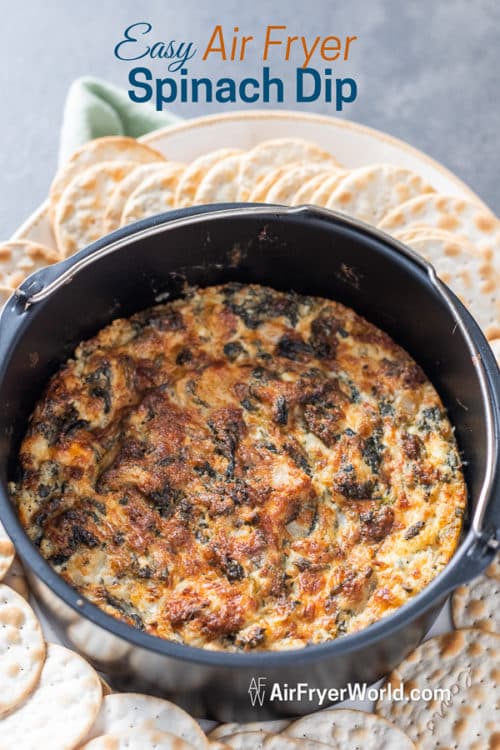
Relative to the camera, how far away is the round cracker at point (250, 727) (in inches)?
145

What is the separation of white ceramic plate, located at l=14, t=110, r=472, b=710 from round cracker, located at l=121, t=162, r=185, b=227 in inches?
11.7

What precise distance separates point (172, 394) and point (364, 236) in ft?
3.19

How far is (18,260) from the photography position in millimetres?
4332

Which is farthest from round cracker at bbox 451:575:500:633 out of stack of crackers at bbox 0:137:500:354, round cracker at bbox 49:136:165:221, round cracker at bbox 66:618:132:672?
round cracker at bbox 49:136:165:221

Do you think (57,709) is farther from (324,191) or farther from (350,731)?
(324,191)

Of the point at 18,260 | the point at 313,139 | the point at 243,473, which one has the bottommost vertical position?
the point at 243,473

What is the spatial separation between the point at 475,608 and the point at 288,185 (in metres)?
1.92

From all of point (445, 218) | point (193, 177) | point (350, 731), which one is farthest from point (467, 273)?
point (350, 731)

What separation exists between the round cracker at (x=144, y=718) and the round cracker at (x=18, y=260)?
1.80 m

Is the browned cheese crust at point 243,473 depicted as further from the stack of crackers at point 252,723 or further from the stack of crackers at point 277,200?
the stack of crackers at point 277,200

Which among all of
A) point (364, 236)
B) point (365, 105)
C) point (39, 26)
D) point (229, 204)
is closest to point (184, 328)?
point (229, 204)

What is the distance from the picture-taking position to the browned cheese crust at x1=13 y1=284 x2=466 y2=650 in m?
3.54

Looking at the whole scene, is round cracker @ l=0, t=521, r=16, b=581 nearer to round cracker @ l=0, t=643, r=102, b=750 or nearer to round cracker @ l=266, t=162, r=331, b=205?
round cracker @ l=0, t=643, r=102, b=750

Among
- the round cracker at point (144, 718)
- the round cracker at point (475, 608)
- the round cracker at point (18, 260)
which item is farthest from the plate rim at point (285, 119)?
the round cracker at point (144, 718)
